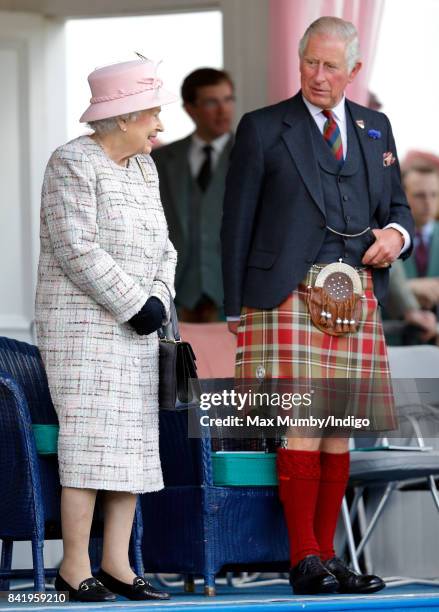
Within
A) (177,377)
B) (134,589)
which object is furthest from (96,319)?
(134,589)

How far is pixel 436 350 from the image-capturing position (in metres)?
6.73

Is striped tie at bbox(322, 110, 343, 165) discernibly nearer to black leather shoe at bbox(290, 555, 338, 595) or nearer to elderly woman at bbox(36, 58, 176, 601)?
elderly woman at bbox(36, 58, 176, 601)

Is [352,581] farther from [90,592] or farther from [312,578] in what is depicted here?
[90,592]

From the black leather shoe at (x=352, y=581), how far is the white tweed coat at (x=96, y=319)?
604 mm

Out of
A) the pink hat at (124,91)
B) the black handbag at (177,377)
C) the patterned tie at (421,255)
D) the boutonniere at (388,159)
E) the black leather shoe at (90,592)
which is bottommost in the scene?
the black leather shoe at (90,592)

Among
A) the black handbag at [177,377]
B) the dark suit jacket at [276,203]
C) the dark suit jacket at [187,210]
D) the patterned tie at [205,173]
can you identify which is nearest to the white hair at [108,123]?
the dark suit jacket at [276,203]

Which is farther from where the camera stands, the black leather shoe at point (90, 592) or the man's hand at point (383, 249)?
the man's hand at point (383, 249)

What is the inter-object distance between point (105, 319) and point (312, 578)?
0.98 meters

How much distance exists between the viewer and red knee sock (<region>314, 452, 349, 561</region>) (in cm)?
449

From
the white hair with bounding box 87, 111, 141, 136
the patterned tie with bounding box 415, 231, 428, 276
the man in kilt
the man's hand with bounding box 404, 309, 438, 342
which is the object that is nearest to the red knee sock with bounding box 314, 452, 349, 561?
the man in kilt

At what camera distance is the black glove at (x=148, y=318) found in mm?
4133

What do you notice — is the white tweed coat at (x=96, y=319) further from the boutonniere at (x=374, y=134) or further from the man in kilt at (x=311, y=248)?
the boutonniere at (x=374, y=134)

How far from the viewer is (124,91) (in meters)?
4.23

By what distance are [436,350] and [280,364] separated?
7.79 feet
